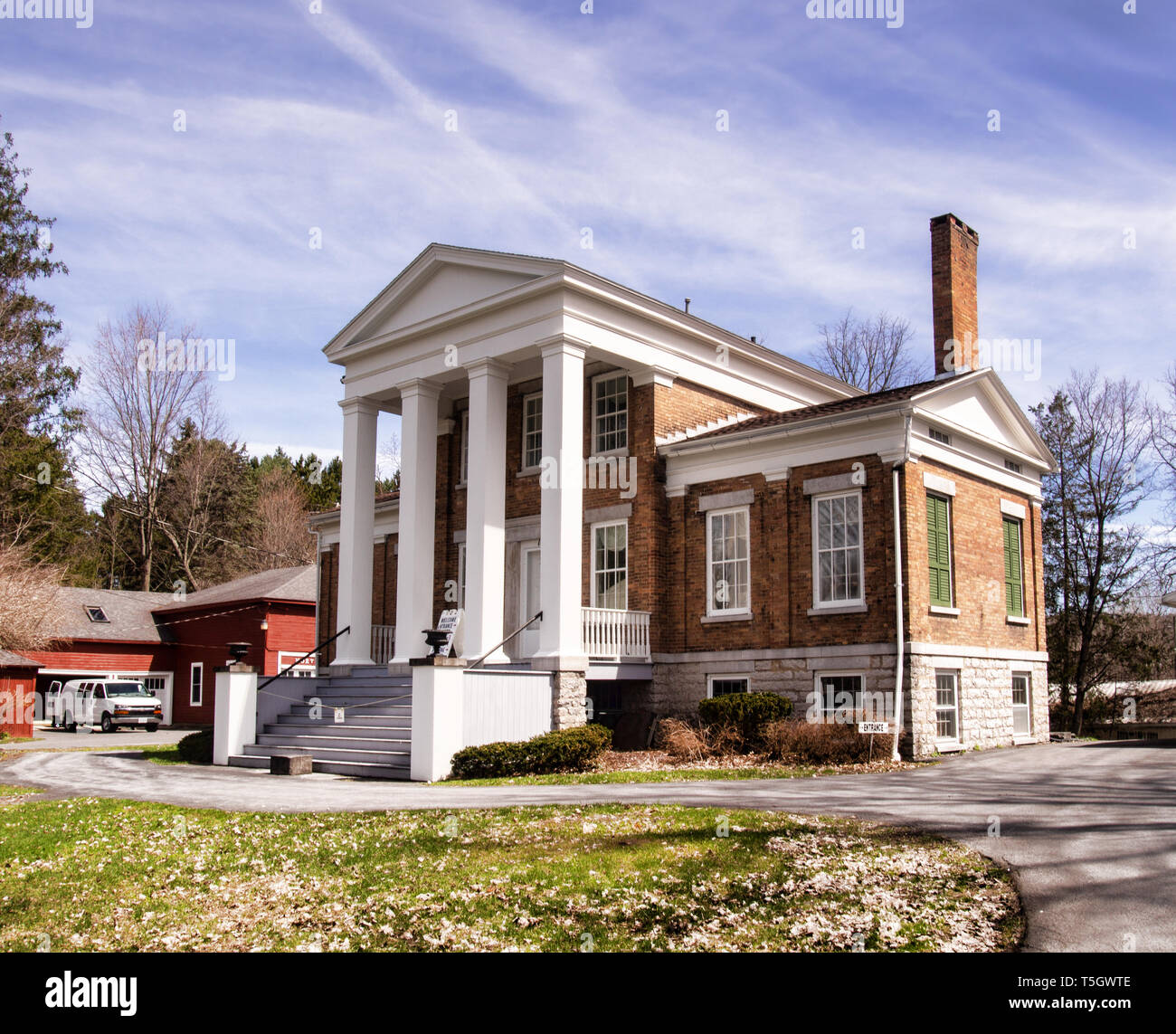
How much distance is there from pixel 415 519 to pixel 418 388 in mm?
2889

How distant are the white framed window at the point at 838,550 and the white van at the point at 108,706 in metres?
25.2

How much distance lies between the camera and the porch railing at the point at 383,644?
1041 inches

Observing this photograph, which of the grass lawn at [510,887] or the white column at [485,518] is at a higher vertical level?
the white column at [485,518]

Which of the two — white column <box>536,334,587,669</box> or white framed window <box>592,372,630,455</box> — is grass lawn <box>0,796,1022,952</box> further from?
white framed window <box>592,372,630,455</box>

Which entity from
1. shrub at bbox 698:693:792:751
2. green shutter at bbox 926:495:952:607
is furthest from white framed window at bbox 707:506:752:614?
green shutter at bbox 926:495:952:607

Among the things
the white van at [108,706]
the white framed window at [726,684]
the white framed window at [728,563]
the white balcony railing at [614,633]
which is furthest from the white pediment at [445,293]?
the white van at [108,706]

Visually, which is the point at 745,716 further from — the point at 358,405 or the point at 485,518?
the point at 358,405

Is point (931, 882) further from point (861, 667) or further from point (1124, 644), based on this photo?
point (1124, 644)

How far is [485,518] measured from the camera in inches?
827

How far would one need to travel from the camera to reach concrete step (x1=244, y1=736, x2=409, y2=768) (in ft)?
58.7

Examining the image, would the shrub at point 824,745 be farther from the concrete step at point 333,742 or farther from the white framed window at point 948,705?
the concrete step at point 333,742
